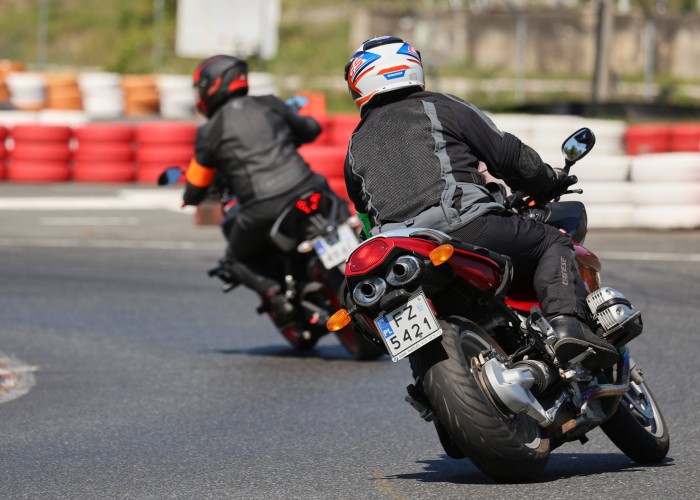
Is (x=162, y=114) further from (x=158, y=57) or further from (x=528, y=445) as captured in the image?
(x=528, y=445)

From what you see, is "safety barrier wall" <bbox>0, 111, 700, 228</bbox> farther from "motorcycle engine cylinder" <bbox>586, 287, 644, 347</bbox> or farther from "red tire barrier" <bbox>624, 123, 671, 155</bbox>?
"motorcycle engine cylinder" <bbox>586, 287, 644, 347</bbox>

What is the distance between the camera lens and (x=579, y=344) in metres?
5.39

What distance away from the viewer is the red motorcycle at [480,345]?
5105mm

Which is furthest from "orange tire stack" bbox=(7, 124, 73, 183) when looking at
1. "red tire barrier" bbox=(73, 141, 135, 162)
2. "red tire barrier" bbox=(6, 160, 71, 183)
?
"red tire barrier" bbox=(73, 141, 135, 162)

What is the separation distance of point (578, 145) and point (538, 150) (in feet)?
34.6

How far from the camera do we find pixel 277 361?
30.4 feet

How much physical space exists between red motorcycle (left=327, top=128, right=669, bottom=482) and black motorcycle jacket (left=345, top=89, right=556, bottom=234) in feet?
0.72

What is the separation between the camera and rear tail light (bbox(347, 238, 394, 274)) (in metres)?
5.15

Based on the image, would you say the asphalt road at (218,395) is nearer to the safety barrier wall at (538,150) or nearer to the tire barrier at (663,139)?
the safety barrier wall at (538,150)

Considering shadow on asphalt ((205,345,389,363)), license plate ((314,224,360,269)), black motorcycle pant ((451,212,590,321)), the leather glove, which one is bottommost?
shadow on asphalt ((205,345,389,363))

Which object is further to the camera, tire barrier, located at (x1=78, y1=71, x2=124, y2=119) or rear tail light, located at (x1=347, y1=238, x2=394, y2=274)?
tire barrier, located at (x1=78, y1=71, x2=124, y2=119)

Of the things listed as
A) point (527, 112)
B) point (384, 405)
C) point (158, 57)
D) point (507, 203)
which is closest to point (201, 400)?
point (384, 405)

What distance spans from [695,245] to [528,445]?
8.96 metres

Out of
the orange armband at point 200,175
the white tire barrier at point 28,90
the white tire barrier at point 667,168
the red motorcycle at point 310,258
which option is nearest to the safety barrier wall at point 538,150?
the white tire barrier at point 667,168
